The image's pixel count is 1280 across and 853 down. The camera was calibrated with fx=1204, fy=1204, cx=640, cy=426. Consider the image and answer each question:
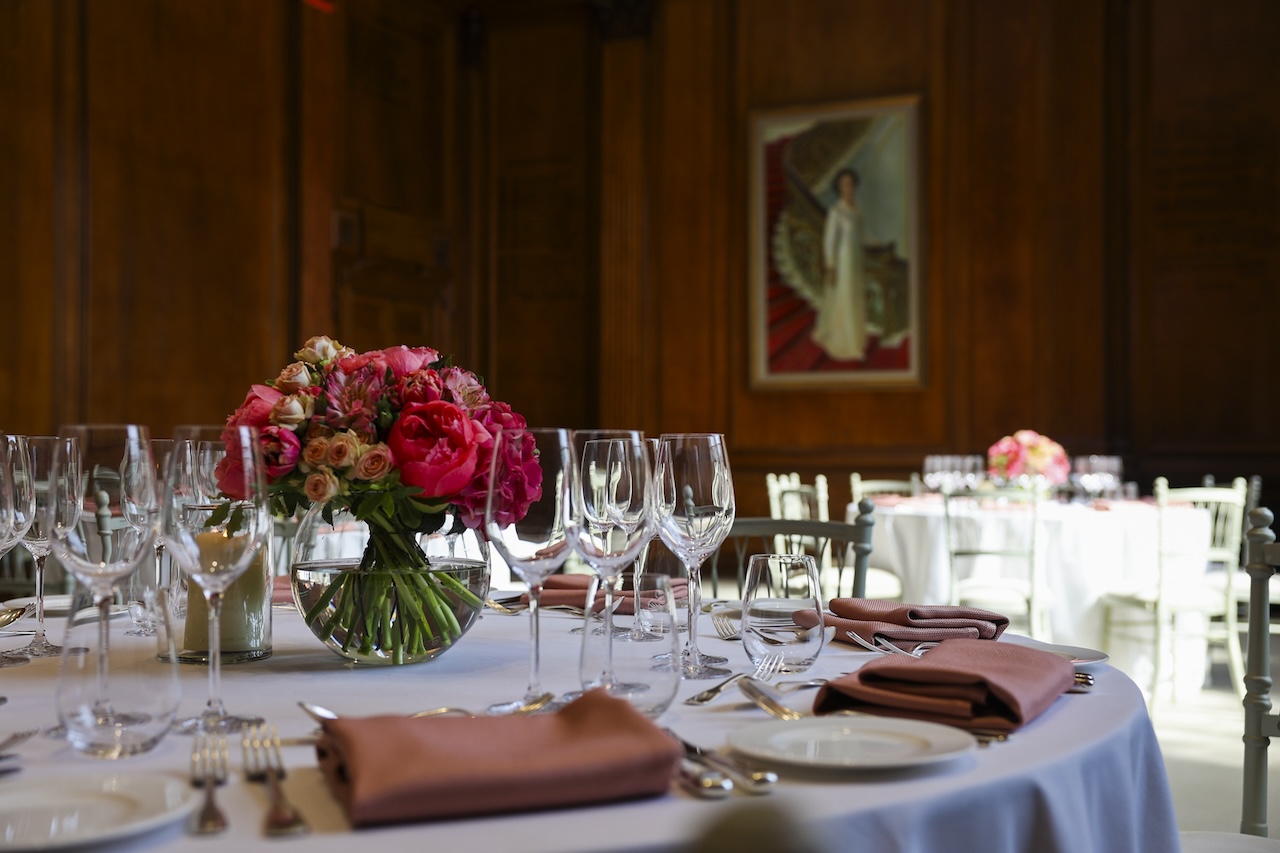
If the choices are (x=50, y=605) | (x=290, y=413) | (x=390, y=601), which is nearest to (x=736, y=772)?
(x=390, y=601)

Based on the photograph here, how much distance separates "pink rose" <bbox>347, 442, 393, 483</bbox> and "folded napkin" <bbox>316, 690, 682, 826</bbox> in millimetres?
412

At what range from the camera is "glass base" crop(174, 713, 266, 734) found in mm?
1136

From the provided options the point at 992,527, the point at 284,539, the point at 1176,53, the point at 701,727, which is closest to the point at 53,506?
the point at 701,727

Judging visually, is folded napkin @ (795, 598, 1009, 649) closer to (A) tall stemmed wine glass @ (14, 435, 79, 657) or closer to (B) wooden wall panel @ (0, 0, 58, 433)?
(A) tall stemmed wine glass @ (14, 435, 79, 657)

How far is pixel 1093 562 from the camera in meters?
4.53

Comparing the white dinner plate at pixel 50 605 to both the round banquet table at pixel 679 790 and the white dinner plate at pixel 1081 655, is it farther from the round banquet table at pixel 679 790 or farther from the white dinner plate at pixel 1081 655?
the white dinner plate at pixel 1081 655

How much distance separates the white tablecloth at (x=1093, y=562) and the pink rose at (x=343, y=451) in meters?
3.47

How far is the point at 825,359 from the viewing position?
25.0 ft

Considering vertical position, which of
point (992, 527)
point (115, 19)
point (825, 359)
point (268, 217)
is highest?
point (115, 19)

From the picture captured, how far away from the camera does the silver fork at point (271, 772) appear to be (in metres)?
0.86

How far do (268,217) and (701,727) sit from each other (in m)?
6.09

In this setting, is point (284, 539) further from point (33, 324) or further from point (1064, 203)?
point (1064, 203)

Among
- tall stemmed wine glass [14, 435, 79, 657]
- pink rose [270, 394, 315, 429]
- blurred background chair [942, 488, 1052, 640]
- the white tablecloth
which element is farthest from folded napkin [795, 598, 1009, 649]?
the white tablecloth

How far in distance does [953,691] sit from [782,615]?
0.91 feet
